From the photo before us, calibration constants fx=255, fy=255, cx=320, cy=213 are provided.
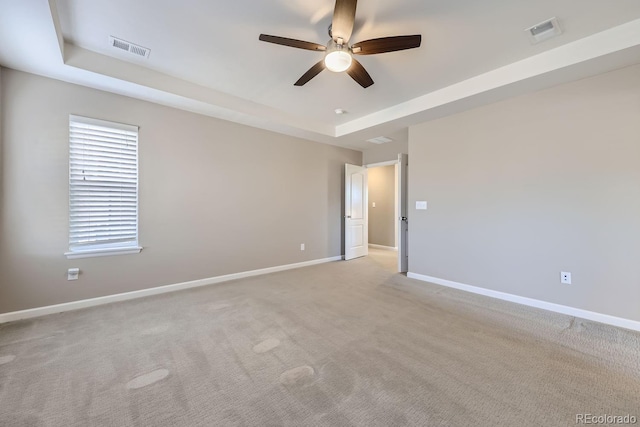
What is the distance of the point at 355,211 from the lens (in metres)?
6.01

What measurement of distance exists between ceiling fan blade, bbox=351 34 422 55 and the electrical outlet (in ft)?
12.5

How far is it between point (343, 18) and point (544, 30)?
6.23ft

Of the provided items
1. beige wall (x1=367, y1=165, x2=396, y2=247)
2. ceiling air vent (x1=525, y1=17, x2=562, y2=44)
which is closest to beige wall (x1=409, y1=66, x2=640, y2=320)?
ceiling air vent (x1=525, y1=17, x2=562, y2=44)

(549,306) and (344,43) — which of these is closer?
(344,43)

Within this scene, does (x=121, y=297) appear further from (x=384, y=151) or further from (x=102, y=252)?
(x=384, y=151)

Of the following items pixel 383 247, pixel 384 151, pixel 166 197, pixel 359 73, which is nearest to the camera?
pixel 359 73

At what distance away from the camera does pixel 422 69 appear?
9.54ft

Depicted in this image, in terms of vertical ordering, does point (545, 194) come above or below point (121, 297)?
above

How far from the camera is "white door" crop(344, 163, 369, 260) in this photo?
19.1 feet

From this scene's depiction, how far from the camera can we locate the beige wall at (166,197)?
8.85 ft

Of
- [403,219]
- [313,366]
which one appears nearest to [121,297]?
[313,366]

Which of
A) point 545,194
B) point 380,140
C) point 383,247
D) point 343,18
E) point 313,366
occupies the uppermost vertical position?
point 380,140

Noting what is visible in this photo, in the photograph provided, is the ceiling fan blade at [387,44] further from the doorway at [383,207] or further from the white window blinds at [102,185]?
the doorway at [383,207]

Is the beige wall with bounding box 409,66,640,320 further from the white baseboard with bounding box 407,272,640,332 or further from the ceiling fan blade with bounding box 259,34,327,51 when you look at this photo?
the ceiling fan blade with bounding box 259,34,327,51
